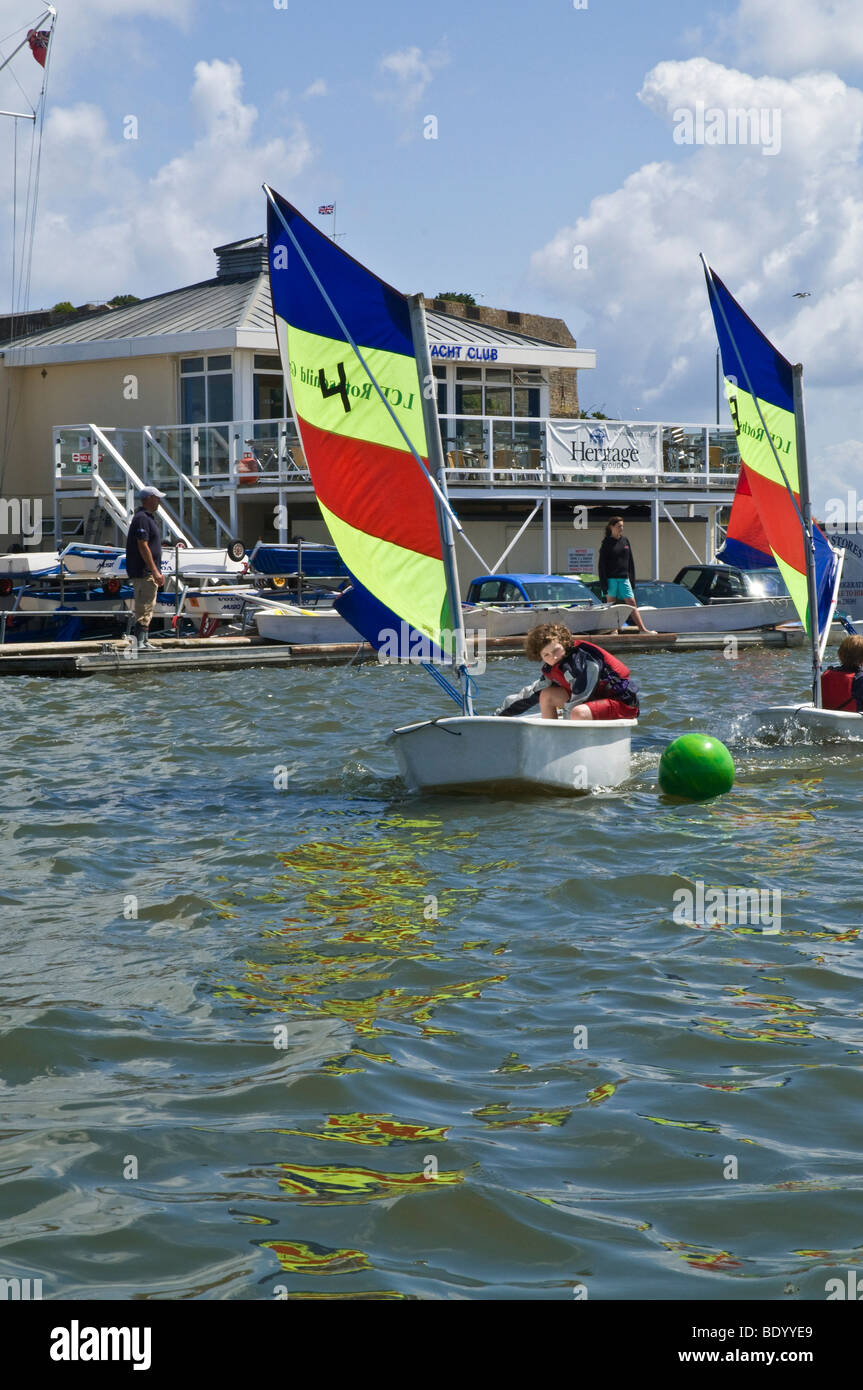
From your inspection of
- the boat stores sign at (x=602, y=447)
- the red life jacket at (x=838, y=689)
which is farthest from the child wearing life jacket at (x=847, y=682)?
the boat stores sign at (x=602, y=447)

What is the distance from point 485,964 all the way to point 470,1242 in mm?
2615

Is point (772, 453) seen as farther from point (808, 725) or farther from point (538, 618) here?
point (538, 618)

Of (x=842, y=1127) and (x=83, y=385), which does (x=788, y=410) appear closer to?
(x=842, y=1127)

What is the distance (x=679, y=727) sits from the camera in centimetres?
1489

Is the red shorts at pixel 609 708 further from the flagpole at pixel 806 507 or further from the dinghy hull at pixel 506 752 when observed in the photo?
the flagpole at pixel 806 507

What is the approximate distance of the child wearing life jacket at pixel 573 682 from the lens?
1075cm

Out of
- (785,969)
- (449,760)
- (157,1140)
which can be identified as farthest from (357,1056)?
(449,760)

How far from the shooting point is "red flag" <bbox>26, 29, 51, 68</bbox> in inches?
1365

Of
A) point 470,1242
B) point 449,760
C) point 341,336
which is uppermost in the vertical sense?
point 341,336

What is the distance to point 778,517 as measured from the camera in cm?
1327

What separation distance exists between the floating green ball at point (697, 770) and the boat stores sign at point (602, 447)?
20781 mm

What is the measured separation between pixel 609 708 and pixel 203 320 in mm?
24975

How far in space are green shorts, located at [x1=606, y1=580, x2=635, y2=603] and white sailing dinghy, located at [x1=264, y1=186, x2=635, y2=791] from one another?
12989 millimetres

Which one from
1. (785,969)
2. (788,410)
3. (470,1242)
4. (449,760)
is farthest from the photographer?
(788,410)
